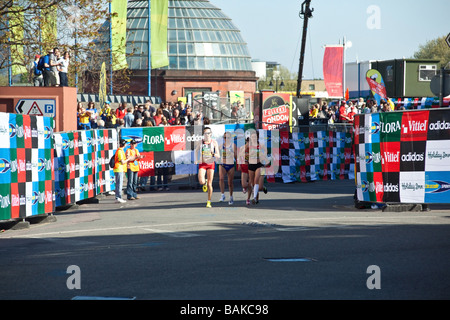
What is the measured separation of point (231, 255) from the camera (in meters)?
9.89

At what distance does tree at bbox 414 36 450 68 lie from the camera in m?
112

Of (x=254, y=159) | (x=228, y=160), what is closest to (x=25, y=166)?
(x=228, y=160)

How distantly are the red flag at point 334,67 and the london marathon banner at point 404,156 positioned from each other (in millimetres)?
34738

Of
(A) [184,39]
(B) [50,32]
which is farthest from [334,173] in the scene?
(A) [184,39]

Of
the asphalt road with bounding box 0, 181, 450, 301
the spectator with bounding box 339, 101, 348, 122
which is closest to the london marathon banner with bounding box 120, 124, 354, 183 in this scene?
the spectator with bounding box 339, 101, 348, 122

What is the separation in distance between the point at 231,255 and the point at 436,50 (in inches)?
4325

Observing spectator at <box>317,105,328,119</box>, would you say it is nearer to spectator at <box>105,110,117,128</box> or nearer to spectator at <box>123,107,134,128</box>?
spectator at <box>105,110,117,128</box>

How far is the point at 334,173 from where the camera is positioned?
28.0 meters

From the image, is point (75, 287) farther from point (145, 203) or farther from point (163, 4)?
point (163, 4)

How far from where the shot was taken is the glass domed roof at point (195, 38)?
236ft

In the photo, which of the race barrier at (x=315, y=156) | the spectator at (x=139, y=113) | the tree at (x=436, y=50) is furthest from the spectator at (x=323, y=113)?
the tree at (x=436, y=50)

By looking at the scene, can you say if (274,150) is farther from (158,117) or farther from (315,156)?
(158,117)

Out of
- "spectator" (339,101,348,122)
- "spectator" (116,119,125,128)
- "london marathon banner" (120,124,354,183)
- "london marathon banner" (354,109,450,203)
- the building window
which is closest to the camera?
"london marathon banner" (354,109,450,203)

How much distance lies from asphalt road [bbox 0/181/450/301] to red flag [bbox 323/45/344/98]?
3504 cm
